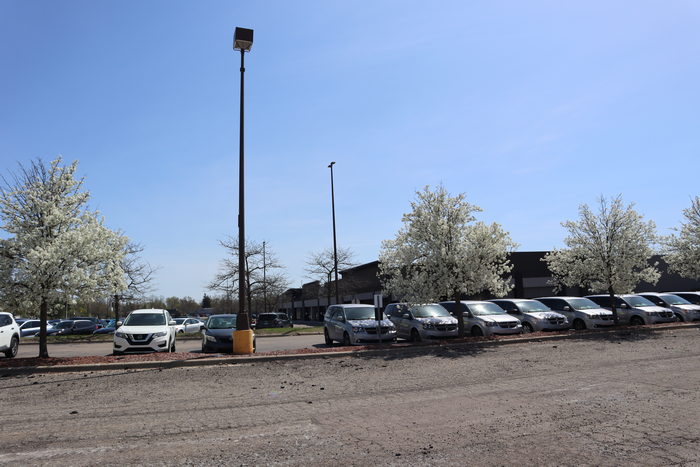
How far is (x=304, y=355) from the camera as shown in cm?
1252

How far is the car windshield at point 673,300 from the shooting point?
2361 centimetres

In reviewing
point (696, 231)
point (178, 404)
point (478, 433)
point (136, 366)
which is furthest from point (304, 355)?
point (696, 231)

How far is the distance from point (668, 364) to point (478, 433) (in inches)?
300

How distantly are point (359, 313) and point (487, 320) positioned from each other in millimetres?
4739

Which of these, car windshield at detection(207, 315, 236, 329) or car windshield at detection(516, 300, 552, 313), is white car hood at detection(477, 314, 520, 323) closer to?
car windshield at detection(516, 300, 552, 313)

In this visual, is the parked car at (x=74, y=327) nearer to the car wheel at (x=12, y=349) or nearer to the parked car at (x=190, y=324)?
the parked car at (x=190, y=324)

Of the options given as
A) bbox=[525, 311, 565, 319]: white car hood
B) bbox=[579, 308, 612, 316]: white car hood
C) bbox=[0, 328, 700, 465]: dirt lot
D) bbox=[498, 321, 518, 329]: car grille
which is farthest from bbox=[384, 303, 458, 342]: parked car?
bbox=[579, 308, 612, 316]: white car hood

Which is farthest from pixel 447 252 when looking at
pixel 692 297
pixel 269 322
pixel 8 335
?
pixel 269 322

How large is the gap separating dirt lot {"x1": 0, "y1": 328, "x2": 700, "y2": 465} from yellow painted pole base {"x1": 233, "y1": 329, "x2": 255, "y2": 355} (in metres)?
1.63

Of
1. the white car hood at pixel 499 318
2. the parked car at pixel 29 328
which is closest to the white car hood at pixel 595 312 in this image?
the white car hood at pixel 499 318

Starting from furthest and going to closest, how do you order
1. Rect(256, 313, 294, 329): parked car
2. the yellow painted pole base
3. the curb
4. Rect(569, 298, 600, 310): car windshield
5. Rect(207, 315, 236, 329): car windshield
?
Rect(256, 313, 294, 329): parked car → Rect(569, 298, 600, 310): car windshield → Rect(207, 315, 236, 329): car windshield → the yellow painted pole base → the curb

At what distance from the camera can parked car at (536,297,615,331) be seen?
780 inches

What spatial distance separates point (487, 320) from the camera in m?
17.3

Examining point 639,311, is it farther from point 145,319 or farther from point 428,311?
point 145,319
